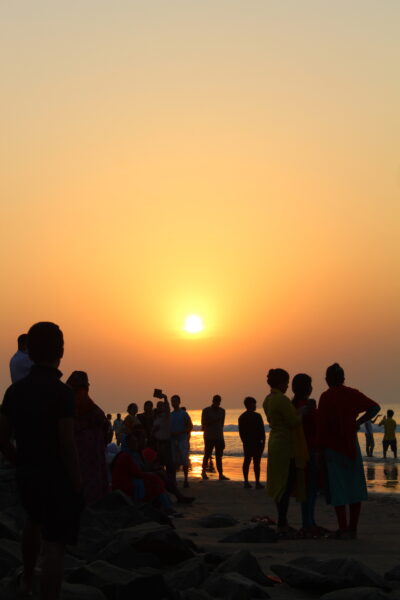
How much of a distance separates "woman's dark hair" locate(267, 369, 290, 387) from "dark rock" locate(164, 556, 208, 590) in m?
3.64

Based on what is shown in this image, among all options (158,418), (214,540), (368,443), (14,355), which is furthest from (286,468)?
(368,443)

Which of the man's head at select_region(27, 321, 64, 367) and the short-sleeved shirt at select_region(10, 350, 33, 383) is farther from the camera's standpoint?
the short-sleeved shirt at select_region(10, 350, 33, 383)

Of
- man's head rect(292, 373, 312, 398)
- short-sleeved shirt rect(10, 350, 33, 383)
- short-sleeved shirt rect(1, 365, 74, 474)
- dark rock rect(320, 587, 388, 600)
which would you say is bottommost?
dark rock rect(320, 587, 388, 600)

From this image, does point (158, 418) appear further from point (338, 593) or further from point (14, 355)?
point (338, 593)

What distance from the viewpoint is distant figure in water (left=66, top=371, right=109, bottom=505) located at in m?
10.1

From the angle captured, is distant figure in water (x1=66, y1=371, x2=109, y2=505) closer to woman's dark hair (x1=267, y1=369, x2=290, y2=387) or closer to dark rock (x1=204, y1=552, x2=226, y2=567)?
woman's dark hair (x1=267, y1=369, x2=290, y2=387)

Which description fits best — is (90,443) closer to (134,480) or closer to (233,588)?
(134,480)

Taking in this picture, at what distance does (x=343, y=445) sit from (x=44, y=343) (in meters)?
5.43

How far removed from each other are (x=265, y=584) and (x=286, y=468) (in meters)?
3.30

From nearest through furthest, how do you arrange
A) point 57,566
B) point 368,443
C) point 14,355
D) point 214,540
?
point 57,566 → point 214,540 → point 14,355 → point 368,443

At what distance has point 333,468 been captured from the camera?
959 cm

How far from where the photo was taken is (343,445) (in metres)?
9.56

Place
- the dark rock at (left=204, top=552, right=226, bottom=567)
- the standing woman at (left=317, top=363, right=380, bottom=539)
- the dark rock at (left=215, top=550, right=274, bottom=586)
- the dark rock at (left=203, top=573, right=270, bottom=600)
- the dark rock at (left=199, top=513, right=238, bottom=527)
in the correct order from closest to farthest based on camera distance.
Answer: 1. the dark rock at (left=203, top=573, right=270, bottom=600)
2. the dark rock at (left=215, top=550, right=274, bottom=586)
3. the dark rock at (left=204, top=552, right=226, bottom=567)
4. the standing woman at (left=317, top=363, right=380, bottom=539)
5. the dark rock at (left=199, top=513, right=238, bottom=527)

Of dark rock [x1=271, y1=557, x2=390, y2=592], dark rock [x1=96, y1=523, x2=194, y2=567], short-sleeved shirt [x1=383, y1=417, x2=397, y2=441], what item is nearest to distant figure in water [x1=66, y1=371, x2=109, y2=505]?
dark rock [x1=96, y1=523, x2=194, y2=567]
